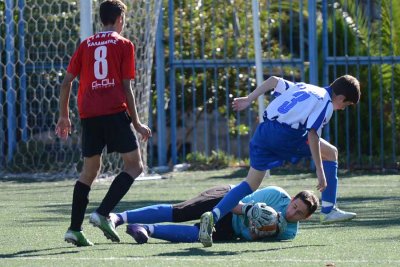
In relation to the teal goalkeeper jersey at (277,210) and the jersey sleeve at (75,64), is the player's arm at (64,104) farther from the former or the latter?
the teal goalkeeper jersey at (277,210)

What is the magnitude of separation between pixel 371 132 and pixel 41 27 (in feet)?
14.9

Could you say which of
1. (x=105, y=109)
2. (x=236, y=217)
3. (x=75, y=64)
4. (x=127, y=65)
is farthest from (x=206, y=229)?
(x=75, y=64)

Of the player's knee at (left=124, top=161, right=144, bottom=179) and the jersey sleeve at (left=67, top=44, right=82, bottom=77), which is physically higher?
the jersey sleeve at (left=67, top=44, right=82, bottom=77)

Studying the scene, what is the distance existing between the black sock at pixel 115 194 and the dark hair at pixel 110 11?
1.04 metres

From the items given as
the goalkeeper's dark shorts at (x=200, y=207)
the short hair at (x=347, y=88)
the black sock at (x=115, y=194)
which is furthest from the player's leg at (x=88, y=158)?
the short hair at (x=347, y=88)

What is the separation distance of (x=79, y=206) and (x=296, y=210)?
4.66ft

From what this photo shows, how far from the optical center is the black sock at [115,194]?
770 centimetres

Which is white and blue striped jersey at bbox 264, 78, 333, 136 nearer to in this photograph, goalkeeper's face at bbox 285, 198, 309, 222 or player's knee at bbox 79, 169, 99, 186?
goalkeeper's face at bbox 285, 198, 309, 222

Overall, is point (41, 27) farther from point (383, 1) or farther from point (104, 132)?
→ point (104, 132)

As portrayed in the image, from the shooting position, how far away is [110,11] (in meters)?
7.98

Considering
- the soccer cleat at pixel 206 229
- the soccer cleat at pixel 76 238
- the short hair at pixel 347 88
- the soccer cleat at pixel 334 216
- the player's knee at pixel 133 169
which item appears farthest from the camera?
the soccer cleat at pixel 334 216

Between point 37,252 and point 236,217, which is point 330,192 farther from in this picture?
point 37,252

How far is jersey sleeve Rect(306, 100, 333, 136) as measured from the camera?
7746mm

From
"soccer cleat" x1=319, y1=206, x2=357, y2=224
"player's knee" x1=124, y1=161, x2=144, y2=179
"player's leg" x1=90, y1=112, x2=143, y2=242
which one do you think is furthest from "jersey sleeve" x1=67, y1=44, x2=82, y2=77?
"soccer cleat" x1=319, y1=206, x2=357, y2=224
